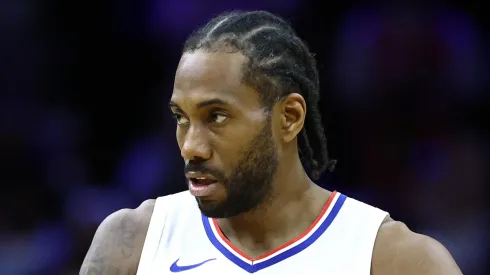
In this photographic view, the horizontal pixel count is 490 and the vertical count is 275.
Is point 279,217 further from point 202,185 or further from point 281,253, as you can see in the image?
point 202,185

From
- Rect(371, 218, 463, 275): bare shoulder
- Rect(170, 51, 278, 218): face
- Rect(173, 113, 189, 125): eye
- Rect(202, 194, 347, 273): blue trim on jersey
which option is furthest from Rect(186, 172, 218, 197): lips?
Rect(371, 218, 463, 275): bare shoulder

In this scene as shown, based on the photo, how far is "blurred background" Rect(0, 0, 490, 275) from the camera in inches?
195

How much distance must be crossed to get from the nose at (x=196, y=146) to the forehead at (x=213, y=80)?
0.35 feet

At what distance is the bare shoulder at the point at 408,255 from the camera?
2717 mm

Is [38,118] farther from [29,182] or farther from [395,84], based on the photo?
[395,84]

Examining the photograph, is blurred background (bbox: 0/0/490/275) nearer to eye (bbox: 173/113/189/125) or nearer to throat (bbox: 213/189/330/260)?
throat (bbox: 213/189/330/260)

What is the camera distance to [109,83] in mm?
5492

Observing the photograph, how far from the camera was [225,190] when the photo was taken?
9.06ft

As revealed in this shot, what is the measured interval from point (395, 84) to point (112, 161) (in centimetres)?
199

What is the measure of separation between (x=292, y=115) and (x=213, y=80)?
1.23 feet

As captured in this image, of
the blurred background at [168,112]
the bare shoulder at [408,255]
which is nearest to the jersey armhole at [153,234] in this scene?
the bare shoulder at [408,255]

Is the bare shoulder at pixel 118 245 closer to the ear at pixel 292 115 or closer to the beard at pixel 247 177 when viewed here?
the beard at pixel 247 177

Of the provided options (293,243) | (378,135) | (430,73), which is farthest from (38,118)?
(293,243)

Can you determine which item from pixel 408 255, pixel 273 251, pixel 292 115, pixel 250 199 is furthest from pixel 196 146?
pixel 408 255
